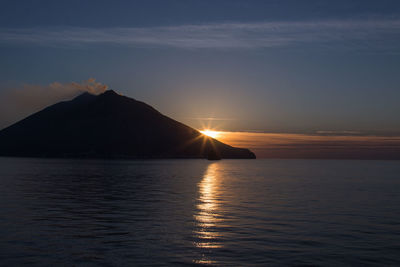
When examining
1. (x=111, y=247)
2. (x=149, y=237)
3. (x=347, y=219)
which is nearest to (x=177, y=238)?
(x=149, y=237)

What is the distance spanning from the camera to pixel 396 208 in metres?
42.6

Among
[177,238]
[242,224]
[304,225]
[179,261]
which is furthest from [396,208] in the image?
[179,261]

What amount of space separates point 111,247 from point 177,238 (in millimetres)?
4442

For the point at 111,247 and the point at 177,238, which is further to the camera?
the point at 177,238

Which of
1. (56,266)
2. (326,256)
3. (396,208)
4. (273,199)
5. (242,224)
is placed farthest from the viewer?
(273,199)

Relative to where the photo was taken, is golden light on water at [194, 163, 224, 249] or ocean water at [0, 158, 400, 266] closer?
ocean water at [0, 158, 400, 266]

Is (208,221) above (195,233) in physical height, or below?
below

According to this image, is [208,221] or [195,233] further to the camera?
[208,221]

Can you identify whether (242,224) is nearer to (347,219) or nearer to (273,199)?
(347,219)

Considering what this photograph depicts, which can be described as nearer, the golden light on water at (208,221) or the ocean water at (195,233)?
the ocean water at (195,233)

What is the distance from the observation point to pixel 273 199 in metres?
49.9

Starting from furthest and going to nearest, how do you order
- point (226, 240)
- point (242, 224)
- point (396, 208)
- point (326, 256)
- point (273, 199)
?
point (273, 199)
point (396, 208)
point (242, 224)
point (226, 240)
point (326, 256)

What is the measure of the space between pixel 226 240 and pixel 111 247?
690 cm

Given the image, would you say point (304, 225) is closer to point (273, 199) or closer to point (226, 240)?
point (226, 240)
